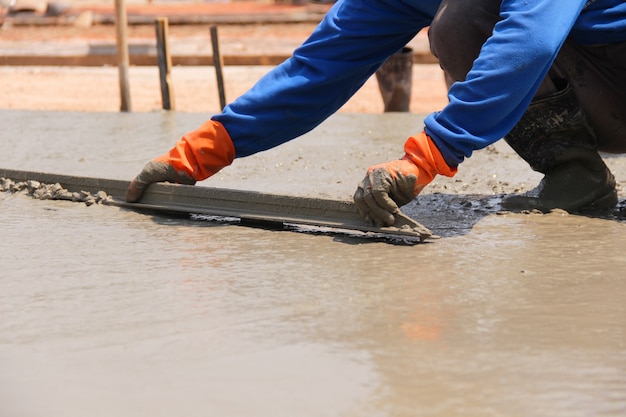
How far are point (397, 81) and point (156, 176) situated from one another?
3823mm

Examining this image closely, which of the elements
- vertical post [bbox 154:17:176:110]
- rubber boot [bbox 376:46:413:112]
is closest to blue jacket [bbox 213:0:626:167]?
rubber boot [bbox 376:46:413:112]

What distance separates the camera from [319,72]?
287cm

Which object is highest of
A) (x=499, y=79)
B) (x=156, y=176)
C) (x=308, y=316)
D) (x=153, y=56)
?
(x=499, y=79)

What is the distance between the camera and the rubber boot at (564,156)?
284 centimetres

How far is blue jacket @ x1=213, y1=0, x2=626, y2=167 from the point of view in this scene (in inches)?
94.4

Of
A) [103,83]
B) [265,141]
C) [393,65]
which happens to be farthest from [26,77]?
[265,141]

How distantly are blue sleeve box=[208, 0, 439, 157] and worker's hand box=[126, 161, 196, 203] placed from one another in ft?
0.57

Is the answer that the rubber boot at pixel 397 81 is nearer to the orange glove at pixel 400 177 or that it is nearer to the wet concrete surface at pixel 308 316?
the wet concrete surface at pixel 308 316

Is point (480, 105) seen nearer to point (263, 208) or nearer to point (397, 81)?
point (263, 208)

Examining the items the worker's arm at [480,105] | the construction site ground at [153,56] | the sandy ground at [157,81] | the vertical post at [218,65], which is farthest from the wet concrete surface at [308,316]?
the construction site ground at [153,56]

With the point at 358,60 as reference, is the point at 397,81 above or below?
below

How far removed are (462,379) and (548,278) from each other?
648 millimetres

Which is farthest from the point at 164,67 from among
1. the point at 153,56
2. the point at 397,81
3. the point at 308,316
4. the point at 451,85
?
the point at 153,56

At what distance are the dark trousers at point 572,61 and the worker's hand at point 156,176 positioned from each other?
2.63 ft
